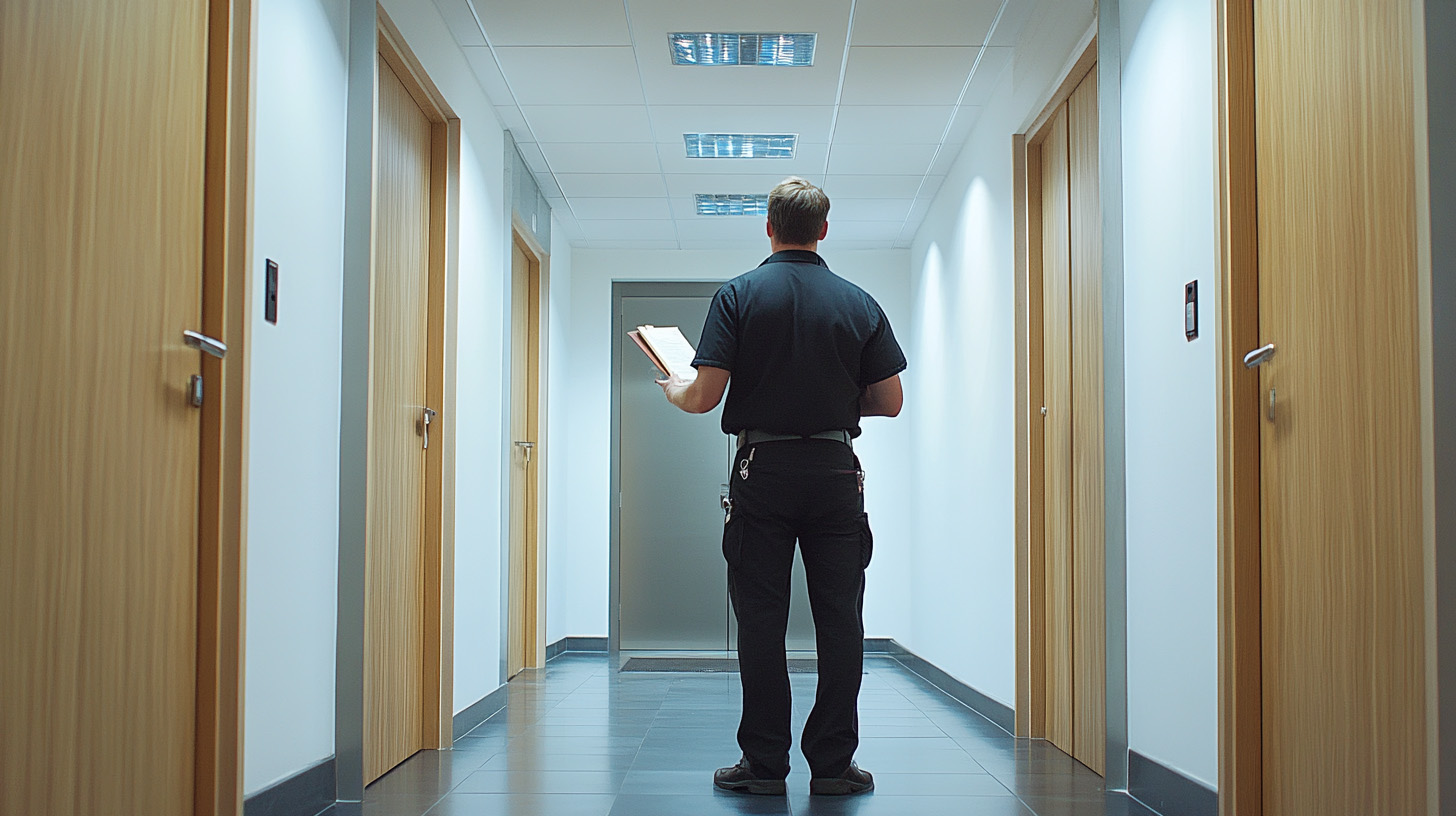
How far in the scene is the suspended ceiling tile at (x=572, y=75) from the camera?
14.1 ft

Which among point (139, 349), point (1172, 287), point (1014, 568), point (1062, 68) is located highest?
point (1062, 68)

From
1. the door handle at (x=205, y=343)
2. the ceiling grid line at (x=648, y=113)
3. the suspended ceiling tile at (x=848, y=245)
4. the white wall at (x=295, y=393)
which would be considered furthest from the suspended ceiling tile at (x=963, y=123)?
the door handle at (x=205, y=343)

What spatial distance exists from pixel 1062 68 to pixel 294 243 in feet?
7.86

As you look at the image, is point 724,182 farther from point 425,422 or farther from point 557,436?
point 425,422

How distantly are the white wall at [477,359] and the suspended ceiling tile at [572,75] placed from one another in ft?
0.56

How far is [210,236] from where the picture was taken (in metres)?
2.18

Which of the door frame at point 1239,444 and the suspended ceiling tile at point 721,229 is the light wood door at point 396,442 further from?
the suspended ceiling tile at point 721,229

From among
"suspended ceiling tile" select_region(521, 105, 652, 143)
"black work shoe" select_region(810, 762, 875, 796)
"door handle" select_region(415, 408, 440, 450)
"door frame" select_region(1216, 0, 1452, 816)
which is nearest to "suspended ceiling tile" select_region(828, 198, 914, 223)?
"suspended ceiling tile" select_region(521, 105, 652, 143)

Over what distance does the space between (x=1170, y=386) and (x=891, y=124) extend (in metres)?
2.61

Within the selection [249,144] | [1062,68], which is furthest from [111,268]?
[1062,68]

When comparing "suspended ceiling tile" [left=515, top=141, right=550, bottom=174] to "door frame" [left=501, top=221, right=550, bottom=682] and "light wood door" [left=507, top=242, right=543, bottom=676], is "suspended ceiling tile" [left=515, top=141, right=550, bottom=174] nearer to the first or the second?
"light wood door" [left=507, top=242, right=543, bottom=676]

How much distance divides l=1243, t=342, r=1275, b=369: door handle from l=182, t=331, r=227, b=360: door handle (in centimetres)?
188

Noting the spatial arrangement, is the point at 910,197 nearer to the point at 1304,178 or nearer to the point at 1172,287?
the point at 1172,287

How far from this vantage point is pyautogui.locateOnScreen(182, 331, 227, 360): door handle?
208 centimetres
